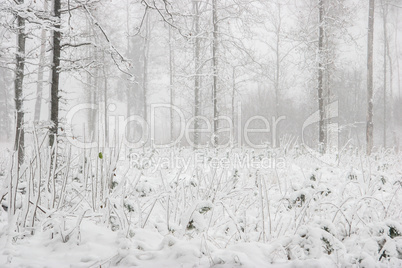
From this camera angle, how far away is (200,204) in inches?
70.4

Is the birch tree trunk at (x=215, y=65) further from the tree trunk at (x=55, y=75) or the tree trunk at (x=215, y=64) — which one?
the tree trunk at (x=55, y=75)

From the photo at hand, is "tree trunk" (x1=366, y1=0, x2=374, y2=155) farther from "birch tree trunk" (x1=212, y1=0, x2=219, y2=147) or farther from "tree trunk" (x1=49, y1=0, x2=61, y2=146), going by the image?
"tree trunk" (x1=49, y1=0, x2=61, y2=146)

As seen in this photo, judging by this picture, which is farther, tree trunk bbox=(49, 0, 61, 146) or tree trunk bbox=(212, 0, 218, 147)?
tree trunk bbox=(212, 0, 218, 147)

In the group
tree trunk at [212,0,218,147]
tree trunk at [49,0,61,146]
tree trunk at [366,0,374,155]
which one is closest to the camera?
tree trunk at [49,0,61,146]

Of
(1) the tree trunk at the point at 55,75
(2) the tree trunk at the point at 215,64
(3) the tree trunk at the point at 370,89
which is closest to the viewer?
(1) the tree trunk at the point at 55,75

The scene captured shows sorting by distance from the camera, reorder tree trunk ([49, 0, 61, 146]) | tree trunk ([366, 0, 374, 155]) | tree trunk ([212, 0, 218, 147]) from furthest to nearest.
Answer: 1. tree trunk ([366, 0, 374, 155])
2. tree trunk ([212, 0, 218, 147])
3. tree trunk ([49, 0, 61, 146])

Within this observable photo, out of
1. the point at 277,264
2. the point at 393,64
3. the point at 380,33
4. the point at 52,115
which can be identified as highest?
the point at 380,33

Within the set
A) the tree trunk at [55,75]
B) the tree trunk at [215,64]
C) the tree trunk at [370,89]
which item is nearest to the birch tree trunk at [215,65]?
the tree trunk at [215,64]

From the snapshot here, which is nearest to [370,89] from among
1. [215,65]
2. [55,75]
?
[215,65]

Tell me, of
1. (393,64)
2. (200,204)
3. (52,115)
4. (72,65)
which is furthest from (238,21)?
(393,64)

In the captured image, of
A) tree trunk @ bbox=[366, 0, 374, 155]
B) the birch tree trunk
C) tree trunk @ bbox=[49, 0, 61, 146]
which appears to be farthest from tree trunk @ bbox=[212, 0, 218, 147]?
tree trunk @ bbox=[366, 0, 374, 155]

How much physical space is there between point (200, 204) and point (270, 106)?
122 feet

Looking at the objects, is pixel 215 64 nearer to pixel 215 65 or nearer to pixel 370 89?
pixel 215 65

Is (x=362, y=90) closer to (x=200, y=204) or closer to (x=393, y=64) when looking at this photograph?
(x=393, y=64)
